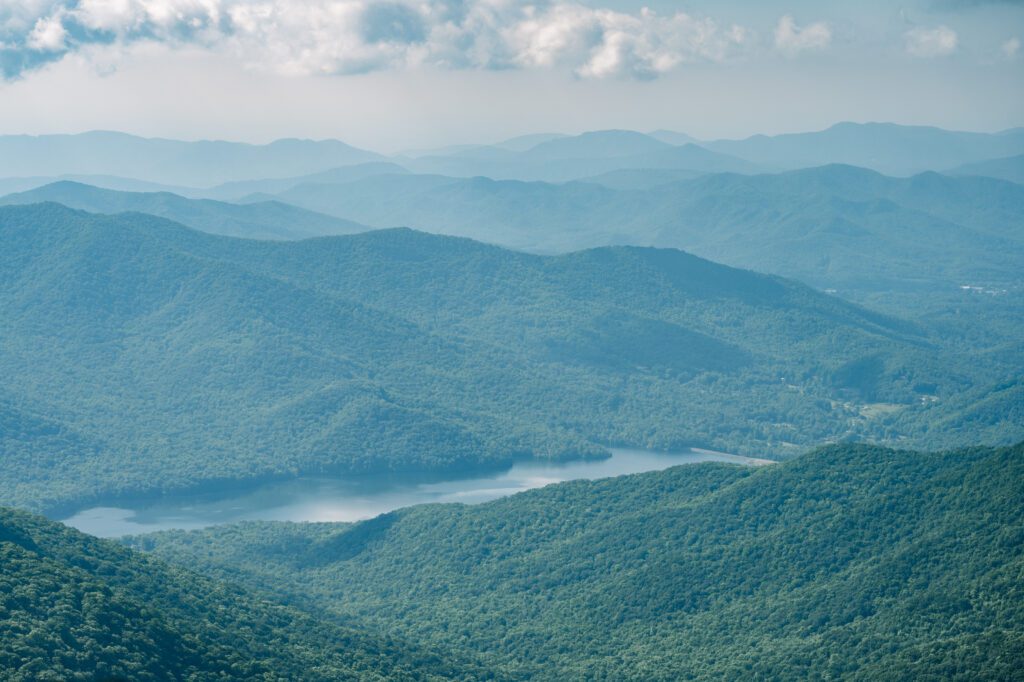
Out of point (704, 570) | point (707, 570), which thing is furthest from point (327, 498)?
point (707, 570)

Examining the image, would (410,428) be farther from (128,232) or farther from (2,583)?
(2,583)

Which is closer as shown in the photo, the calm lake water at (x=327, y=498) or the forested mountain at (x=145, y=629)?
the forested mountain at (x=145, y=629)

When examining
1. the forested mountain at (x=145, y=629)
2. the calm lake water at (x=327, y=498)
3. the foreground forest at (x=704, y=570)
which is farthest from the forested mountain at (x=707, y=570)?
the calm lake water at (x=327, y=498)

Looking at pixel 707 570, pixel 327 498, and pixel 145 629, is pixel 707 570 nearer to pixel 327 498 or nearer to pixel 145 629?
pixel 145 629

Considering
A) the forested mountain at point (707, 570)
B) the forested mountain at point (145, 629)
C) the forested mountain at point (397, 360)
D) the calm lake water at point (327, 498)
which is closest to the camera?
the forested mountain at point (145, 629)

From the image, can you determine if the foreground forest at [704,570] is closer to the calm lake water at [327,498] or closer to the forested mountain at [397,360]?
the calm lake water at [327,498]

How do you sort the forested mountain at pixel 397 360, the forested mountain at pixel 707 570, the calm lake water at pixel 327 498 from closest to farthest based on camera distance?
the forested mountain at pixel 707 570 → the calm lake water at pixel 327 498 → the forested mountain at pixel 397 360

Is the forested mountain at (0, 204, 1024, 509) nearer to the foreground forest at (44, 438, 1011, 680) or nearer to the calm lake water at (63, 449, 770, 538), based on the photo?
the calm lake water at (63, 449, 770, 538)
